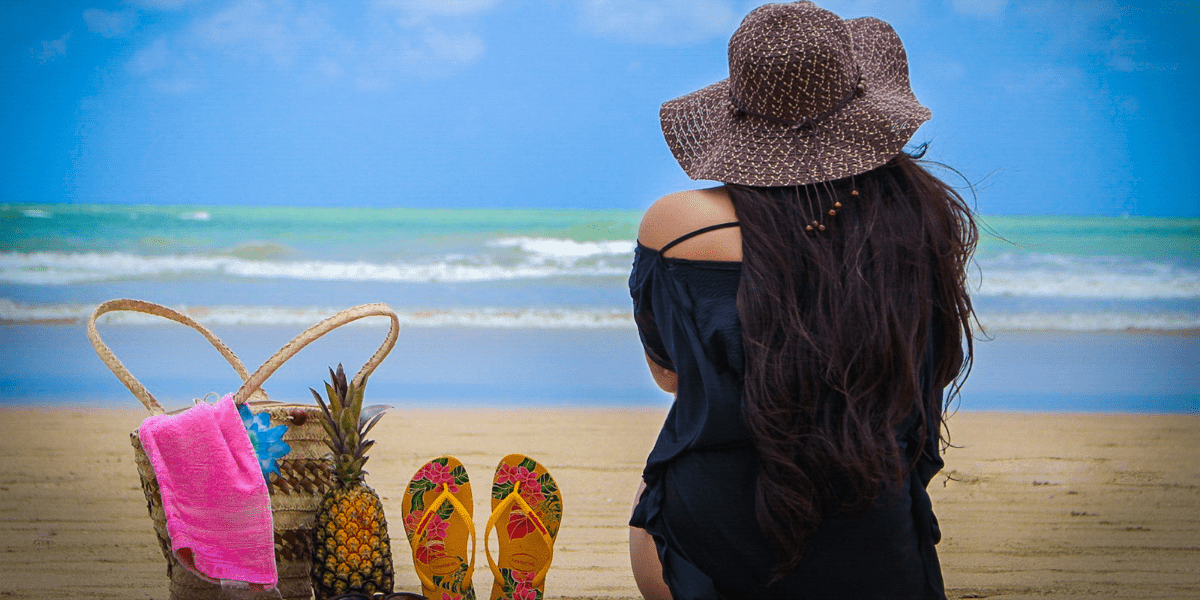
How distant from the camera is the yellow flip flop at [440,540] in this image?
146cm

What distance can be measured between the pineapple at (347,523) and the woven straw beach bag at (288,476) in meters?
0.08

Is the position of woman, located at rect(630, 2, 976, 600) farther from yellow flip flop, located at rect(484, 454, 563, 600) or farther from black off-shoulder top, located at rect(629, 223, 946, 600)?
yellow flip flop, located at rect(484, 454, 563, 600)

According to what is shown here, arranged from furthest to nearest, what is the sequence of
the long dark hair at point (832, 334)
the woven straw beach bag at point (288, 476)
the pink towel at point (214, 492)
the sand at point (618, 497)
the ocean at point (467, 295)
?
the ocean at point (467, 295)
the sand at point (618, 497)
the woven straw beach bag at point (288, 476)
the pink towel at point (214, 492)
the long dark hair at point (832, 334)

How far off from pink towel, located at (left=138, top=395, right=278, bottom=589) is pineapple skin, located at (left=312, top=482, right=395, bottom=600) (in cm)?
9

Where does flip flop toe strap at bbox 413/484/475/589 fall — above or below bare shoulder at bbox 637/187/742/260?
below

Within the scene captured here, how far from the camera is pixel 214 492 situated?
143 centimetres

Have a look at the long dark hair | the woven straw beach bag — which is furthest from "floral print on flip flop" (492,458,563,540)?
the long dark hair

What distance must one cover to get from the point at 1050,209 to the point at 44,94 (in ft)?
38.3

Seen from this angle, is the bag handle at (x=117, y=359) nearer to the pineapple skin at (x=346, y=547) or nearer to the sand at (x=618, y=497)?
the pineapple skin at (x=346, y=547)

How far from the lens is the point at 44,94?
8.71 meters

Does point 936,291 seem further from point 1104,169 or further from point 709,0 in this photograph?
point 1104,169

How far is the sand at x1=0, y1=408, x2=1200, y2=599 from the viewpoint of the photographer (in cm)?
204

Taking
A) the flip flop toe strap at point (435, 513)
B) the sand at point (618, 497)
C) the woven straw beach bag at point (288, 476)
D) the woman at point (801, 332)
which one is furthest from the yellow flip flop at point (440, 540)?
the sand at point (618, 497)

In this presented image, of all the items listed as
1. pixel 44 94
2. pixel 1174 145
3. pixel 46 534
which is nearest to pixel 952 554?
pixel 46 534
